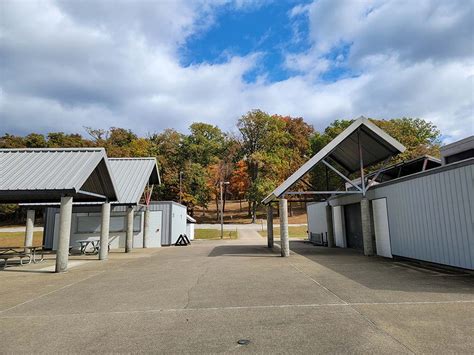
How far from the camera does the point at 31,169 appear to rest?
12.0m

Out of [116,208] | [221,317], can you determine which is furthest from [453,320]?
[116,208]

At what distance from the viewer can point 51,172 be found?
38.6 ft

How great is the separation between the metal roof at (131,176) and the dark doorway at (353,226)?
491 inches

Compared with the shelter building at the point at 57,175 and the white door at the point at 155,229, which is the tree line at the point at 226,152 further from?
the shelter building at the point at 57,175

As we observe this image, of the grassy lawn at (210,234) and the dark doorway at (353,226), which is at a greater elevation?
the dark doorway at (353,226)

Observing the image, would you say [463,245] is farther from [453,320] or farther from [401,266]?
[453,320]

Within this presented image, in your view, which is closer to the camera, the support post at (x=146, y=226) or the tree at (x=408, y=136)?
the support post at (x=146, y=226)

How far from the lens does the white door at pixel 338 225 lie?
19.2 meters

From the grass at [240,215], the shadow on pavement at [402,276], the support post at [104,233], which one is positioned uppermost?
the grass at [240,215]

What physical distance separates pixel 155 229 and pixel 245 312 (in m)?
19.0

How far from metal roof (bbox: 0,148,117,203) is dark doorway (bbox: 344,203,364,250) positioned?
42.9 ft

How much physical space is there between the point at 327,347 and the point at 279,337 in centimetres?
70

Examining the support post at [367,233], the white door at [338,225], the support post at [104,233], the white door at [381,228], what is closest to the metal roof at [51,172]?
the support post at [104,233]

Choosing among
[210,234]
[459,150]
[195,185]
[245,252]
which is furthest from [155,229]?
[195,185]
